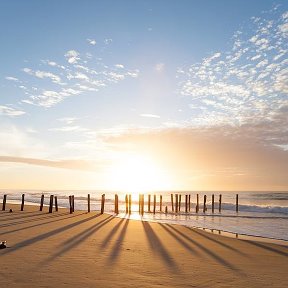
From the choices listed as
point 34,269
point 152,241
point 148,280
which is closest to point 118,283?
point 148,280

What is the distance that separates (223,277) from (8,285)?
4810 mm

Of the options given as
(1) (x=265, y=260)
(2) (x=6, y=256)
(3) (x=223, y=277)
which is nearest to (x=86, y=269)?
(2) (x=6, y=256)

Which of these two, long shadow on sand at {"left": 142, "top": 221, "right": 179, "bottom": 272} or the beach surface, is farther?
long shadow on sand at {"left": 142, "top": 221, "right": 179, "bottom": 272}

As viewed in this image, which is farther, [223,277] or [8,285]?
[223,277]

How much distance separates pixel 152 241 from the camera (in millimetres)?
14711

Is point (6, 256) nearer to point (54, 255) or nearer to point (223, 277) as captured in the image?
point (54, 255)

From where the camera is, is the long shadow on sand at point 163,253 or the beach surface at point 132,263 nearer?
the beach surface at point 132,263

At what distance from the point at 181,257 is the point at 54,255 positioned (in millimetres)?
3870

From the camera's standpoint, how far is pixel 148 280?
7.70 m

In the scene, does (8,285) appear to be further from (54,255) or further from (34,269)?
(54,255)

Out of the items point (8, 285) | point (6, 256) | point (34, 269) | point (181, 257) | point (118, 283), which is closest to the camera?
point (8, 285)

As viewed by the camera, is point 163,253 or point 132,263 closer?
point 132,263

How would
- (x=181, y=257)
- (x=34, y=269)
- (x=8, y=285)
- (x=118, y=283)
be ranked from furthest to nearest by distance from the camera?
(x=181, y=257), (x=34, y=269), (x=118, y=283), (x=8, y=285)

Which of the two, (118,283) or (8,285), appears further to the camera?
(118,283)
